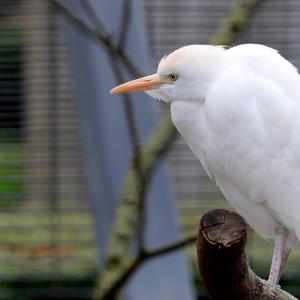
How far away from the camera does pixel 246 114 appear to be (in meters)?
4.17

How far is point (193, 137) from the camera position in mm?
4312

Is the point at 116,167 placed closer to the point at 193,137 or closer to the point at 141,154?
the point at 141,154

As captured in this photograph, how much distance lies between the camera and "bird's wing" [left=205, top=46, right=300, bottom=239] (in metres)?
4.14

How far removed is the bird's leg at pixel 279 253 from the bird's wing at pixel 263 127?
0.27 feet

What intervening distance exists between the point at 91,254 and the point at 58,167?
500 millimetres

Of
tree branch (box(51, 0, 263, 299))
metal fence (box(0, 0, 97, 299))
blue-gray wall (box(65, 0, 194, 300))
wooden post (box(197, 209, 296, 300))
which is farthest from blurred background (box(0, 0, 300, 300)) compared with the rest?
wooden post (box(197, 209, 296, 300))

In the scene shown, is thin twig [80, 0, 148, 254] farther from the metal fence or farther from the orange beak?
the metal fence

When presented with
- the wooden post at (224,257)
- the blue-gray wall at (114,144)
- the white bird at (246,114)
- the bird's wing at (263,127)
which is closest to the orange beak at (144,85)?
the white bird at (246,114)

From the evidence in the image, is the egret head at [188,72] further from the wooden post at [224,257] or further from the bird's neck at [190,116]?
the wooden post at [224,257]

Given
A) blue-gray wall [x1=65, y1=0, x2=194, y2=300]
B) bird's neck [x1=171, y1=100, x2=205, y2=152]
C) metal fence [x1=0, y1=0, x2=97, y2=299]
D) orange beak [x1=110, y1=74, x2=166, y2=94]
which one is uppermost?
orange beak [x1=110, y1=74, x2=166, y2=94]

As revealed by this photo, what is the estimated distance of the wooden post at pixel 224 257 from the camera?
3.58 m

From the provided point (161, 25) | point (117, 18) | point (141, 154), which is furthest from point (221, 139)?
point (161, 25)

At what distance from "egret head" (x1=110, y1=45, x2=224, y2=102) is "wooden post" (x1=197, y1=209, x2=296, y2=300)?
2.09 feet

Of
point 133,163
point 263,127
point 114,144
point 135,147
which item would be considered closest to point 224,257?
point 263,127
